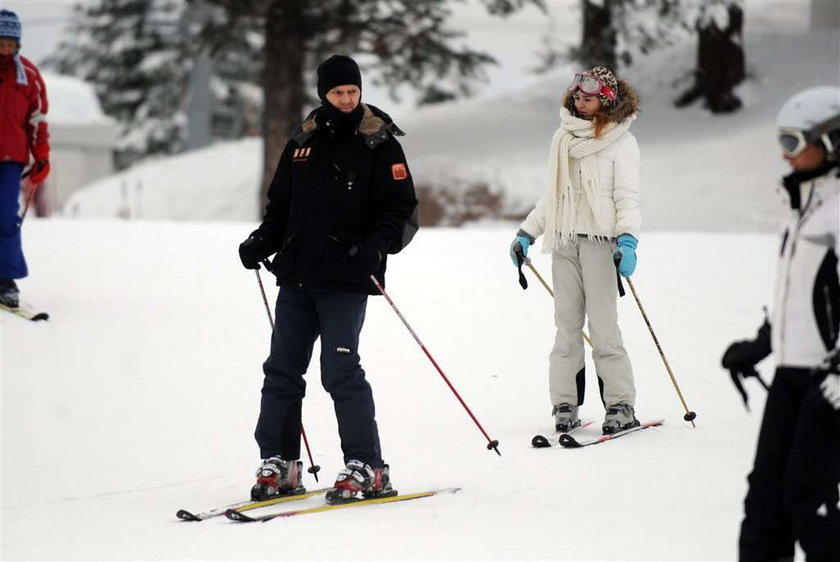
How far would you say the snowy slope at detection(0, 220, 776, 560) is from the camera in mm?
4992

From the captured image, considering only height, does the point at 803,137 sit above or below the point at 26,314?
above

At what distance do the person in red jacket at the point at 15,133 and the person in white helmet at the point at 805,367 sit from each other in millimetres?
5509

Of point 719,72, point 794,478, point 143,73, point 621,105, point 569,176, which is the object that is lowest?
point 143,73

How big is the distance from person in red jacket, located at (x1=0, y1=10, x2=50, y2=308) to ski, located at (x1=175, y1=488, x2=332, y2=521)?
3668mm

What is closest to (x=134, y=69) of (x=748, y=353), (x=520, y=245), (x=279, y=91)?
(x=279, y=91)

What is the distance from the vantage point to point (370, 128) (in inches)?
212

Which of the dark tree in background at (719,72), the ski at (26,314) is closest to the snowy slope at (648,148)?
the dark tree in background at (719,72)

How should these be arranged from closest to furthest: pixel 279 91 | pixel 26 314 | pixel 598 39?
pixel 26 314, pixel 598 39, pixel 279 91

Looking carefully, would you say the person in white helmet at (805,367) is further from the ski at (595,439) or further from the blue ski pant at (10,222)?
the blue ski pant at (10,222)

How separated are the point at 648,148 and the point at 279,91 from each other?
543 cm

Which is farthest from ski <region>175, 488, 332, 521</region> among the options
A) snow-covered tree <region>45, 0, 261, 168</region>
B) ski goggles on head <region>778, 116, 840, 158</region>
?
snow-covered tree <region>45, 0, 261, 168</region>

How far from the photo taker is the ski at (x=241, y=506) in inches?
206

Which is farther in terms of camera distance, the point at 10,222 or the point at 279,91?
the point at 279,91

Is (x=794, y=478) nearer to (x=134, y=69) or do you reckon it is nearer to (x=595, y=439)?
(x=595, y=439)
